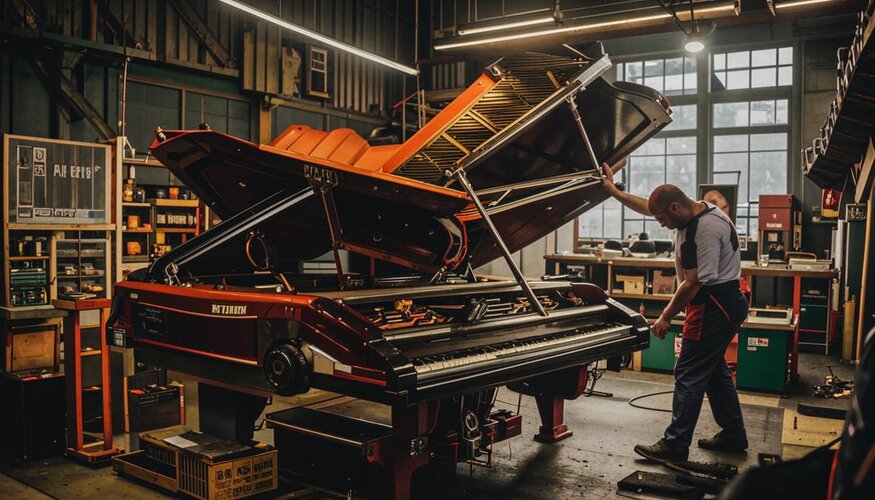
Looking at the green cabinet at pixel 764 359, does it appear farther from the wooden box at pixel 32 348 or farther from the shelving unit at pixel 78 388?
the wooden box at pixel 32 348

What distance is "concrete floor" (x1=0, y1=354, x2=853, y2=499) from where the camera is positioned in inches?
136

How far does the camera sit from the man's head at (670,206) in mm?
3732

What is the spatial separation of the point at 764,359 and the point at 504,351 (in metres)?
3.80

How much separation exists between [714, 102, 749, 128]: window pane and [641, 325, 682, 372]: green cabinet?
6582mm

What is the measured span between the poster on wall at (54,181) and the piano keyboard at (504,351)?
12.7 feet

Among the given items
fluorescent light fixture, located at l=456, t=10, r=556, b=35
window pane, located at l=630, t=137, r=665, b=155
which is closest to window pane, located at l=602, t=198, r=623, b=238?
window pane, located at l=630, t=137, r=665, b=155

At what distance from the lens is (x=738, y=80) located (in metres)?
11.6

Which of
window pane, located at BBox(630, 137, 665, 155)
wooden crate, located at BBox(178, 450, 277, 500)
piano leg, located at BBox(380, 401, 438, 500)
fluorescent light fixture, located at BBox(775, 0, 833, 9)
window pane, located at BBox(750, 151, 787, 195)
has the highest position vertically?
fluorescent light fixture, located at BBox(775, 0, 833, 9)

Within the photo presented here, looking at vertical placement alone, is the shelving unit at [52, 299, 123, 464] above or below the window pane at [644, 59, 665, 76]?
below

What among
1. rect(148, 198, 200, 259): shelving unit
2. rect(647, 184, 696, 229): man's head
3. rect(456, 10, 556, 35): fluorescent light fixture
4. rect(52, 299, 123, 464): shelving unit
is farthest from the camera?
rect(148, 198, 200, 259): shelving unit

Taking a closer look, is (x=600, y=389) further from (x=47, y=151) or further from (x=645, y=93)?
(x=47, y=151)

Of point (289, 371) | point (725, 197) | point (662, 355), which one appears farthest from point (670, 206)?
point (725, 197)

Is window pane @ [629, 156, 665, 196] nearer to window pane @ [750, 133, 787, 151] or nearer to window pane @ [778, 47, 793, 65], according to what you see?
window pane @ [750, 133, 787, 151]

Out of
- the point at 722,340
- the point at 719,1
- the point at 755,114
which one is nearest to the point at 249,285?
the point at 722,340
